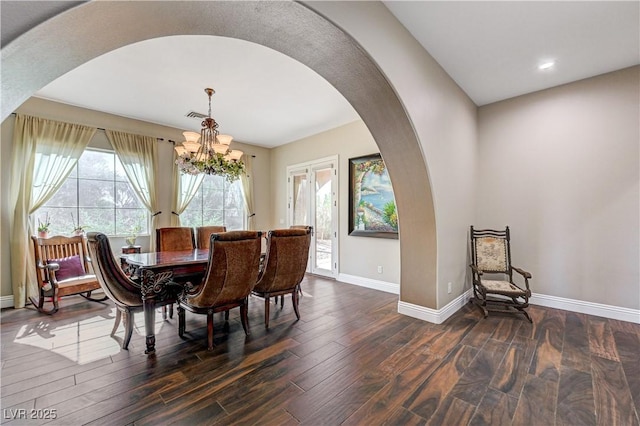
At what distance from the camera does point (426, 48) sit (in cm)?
280

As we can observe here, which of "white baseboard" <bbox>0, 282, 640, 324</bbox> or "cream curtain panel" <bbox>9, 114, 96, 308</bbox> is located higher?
"cream curtain panel" <bbox>9, 114, 96, 308</bbox>

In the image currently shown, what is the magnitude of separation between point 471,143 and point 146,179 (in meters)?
5.28

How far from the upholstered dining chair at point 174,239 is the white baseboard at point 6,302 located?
193 centimetres

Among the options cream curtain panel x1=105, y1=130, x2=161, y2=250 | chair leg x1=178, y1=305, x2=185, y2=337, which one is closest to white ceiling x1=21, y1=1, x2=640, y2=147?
cream curtain panel x1=105, y1=130, x2=161, y2=250

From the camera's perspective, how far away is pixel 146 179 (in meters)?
4.64

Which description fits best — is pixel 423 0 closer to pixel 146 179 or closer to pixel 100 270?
pixel 100 270

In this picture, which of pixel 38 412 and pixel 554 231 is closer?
pixel 38 412

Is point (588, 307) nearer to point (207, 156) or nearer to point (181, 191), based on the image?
point (207, 156)

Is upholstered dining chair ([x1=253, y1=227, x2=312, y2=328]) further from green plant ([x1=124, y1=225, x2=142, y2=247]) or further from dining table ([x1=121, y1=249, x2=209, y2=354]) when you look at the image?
green plant ([x1=124, y1=225, x2=142, y2=247])

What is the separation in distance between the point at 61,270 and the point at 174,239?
4.62ft

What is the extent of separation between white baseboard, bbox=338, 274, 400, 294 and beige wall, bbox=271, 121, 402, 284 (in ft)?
0.18

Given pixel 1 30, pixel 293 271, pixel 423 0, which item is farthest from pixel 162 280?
pixel 423 0

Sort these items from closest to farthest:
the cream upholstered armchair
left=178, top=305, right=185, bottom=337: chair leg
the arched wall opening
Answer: the arched wall opening
left=178, top=305, right=185, bottom=337: chair leg
the cream upholstered armchair

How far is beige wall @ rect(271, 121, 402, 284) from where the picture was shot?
4379 mm
